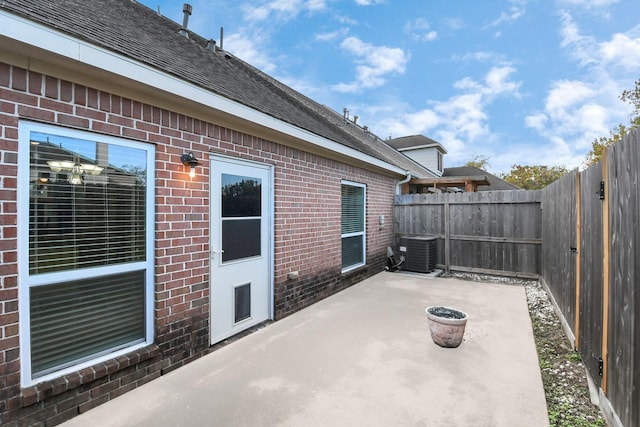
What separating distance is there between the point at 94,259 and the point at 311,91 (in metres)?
22.1

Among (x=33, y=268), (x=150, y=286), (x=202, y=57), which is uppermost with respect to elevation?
(x=202, y=57)

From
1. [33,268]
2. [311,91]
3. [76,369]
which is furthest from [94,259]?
[311,91]

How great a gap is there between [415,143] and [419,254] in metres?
12.4

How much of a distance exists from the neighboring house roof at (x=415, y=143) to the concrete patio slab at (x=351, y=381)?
565 inches

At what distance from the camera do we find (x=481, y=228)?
775 centimetres

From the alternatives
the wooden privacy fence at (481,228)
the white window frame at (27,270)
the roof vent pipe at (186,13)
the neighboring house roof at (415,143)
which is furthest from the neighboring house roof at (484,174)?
the white window frame at (27,270)

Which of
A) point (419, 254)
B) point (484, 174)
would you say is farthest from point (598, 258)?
point (484, 174)

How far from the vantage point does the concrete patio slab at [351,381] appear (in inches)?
90.6

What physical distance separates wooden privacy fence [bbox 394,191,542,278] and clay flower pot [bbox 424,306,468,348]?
4.79 meters

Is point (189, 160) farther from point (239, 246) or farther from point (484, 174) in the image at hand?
point (484, 174)

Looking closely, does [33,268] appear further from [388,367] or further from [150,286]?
[388,367]

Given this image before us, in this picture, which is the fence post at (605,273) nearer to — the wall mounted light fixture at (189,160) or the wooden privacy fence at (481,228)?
the wall mounted light fixture at (189,160)

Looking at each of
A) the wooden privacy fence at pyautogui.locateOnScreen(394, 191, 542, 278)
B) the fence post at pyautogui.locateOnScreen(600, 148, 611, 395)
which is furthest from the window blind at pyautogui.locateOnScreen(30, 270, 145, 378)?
the wooden privacy fence at pyautogui.locateOnScreen(394, 191, 542, 278)

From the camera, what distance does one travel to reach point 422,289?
622 centimetres
